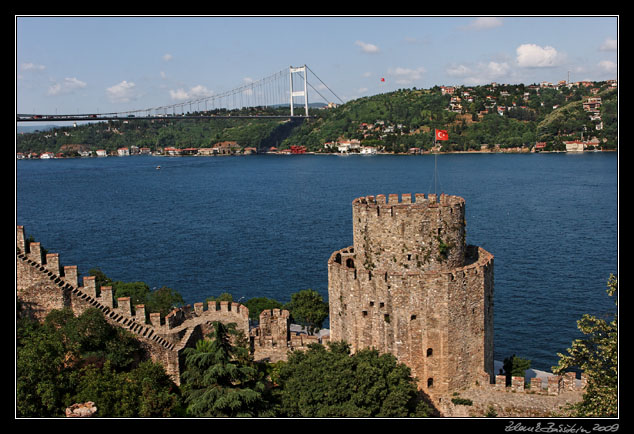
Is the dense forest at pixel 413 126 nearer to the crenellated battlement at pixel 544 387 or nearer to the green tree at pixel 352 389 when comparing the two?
the crenellated battlement at pixel 544 387

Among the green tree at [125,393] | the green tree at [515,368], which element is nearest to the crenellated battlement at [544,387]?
the green tree at [515,368]

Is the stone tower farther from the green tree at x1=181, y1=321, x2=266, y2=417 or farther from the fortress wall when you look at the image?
the fortress wall

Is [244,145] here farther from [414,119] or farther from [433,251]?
[433,251]

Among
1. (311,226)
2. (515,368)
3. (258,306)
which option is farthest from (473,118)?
(515,368)

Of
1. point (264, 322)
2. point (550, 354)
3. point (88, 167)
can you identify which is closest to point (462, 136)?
point (88, 167)

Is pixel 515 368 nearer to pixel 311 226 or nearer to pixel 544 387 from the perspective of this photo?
pixel 544 387

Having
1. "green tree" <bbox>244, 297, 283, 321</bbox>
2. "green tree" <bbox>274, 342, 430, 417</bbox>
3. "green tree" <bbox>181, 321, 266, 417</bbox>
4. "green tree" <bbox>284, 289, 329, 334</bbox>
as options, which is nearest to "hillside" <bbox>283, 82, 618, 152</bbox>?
"green tree" <bbox>284, 289, 329, 334</bbox>

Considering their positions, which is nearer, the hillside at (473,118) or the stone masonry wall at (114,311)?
the stone masonry wall at (114,311)

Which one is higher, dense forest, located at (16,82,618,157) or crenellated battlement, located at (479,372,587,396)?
dense forest, located at (16,82,618,157)
